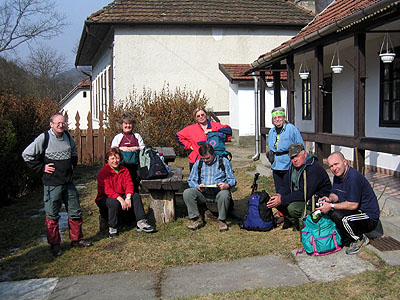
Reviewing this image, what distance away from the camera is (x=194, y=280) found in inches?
181

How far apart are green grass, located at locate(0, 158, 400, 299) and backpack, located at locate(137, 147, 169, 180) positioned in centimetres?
79

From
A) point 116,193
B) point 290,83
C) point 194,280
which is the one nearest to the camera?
point 194,280

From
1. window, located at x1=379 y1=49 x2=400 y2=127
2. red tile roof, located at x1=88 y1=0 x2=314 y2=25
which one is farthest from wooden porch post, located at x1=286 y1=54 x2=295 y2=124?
red tile roof, located at x1=88 y1=0 x2=314 y2=25

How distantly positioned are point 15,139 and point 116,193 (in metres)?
3.08

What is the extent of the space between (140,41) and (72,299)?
1451cm

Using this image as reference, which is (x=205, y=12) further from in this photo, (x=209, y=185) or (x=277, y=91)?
(x=209, y=185)

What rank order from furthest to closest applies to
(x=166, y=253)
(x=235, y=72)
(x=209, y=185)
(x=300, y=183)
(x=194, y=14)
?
(x=194, y=14), (x=235, y=72), (x=209, y=185), (x=300, y=183), (x=166, y=253)

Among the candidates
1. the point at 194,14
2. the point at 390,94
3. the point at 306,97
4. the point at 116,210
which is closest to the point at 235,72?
the point at 194,14

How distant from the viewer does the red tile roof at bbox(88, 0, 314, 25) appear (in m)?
17.3

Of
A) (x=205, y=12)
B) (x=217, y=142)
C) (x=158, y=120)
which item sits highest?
(x=205, y=12)

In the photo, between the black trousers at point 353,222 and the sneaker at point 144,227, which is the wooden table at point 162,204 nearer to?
the sneaker at point 144,227

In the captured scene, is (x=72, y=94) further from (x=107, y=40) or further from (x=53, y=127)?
(x=53, y=127)

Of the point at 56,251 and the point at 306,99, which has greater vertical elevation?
the point at 306,99

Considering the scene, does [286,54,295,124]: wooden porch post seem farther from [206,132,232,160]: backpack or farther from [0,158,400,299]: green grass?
[0,158,400,299]: green grass
